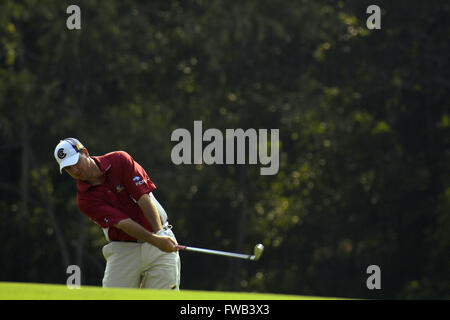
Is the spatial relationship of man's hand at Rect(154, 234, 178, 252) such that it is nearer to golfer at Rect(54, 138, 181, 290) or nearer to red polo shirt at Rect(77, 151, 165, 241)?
golfer at Rect(54, 138, 181, 290)

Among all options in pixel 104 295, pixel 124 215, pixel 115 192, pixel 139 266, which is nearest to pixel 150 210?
pixel 124 215

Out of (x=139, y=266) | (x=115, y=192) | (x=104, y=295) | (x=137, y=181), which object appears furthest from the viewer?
(x=139, y=266)

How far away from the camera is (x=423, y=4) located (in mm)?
17453

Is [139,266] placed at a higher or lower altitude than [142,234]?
lower

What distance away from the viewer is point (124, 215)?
6797 millimetres

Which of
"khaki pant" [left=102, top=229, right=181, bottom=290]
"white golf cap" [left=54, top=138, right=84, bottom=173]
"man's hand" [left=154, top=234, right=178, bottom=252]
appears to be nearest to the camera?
"white golf cap" [left=54, top=138, right=84, bottom=173]

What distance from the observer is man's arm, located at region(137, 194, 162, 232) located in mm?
6770

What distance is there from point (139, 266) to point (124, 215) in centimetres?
45

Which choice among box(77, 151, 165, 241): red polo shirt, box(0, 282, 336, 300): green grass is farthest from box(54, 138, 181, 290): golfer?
box(0, 282, 336, 300): green grass

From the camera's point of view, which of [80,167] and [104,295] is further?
[80,167]

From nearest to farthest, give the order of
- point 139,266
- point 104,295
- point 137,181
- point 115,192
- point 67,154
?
point 104,295, point 67,154, point 137,181, point 115,192, point 139,266

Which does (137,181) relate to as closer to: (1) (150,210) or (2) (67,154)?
(1) (150,210)

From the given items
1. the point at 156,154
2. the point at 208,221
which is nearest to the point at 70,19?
the point at 156,154

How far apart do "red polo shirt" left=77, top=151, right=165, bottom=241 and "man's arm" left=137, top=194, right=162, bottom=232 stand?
0.03 meters
